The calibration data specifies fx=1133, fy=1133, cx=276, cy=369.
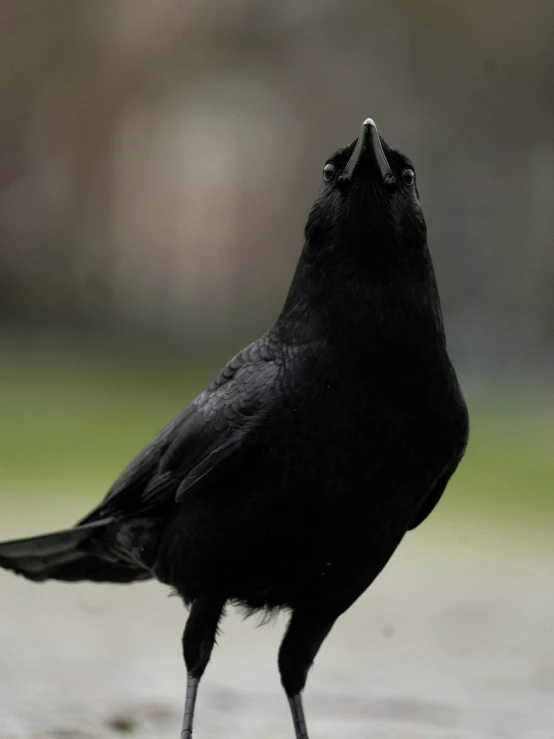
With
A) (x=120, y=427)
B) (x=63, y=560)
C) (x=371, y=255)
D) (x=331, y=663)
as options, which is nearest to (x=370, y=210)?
(x=371, y=255)

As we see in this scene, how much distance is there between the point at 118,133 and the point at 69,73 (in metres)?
1.12

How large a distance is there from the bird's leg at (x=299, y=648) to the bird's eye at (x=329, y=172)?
116cm

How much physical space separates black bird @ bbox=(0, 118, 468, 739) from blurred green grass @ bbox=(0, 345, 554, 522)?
5.49 metres

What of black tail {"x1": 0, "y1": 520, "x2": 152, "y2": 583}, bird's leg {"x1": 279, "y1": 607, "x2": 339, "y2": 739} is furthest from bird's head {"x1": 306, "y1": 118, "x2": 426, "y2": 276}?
black tail {"x1": 0, "y1": 520, "x2": 152, "y2": 583}

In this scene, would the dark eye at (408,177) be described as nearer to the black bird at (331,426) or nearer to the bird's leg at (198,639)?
the black bird at (331,426)

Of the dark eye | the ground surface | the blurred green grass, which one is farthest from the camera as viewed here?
the blurred green grass

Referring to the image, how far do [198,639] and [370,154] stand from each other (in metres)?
1.38

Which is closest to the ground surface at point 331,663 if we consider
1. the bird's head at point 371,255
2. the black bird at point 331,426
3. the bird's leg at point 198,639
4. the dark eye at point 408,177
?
the bird's leg at point 198,639

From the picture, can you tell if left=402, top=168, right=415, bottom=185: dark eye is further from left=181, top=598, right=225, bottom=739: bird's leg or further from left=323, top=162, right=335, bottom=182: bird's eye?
left=181, top=598, right=225, bottom=739: bird's leg

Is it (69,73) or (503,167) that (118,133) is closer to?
→ (69,73)

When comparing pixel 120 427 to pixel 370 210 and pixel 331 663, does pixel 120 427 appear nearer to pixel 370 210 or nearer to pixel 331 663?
pixel 331 663

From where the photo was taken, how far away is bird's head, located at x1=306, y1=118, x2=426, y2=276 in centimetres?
281

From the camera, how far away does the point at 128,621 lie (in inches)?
226

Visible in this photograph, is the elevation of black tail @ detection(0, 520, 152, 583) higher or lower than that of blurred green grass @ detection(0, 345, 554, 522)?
lower
